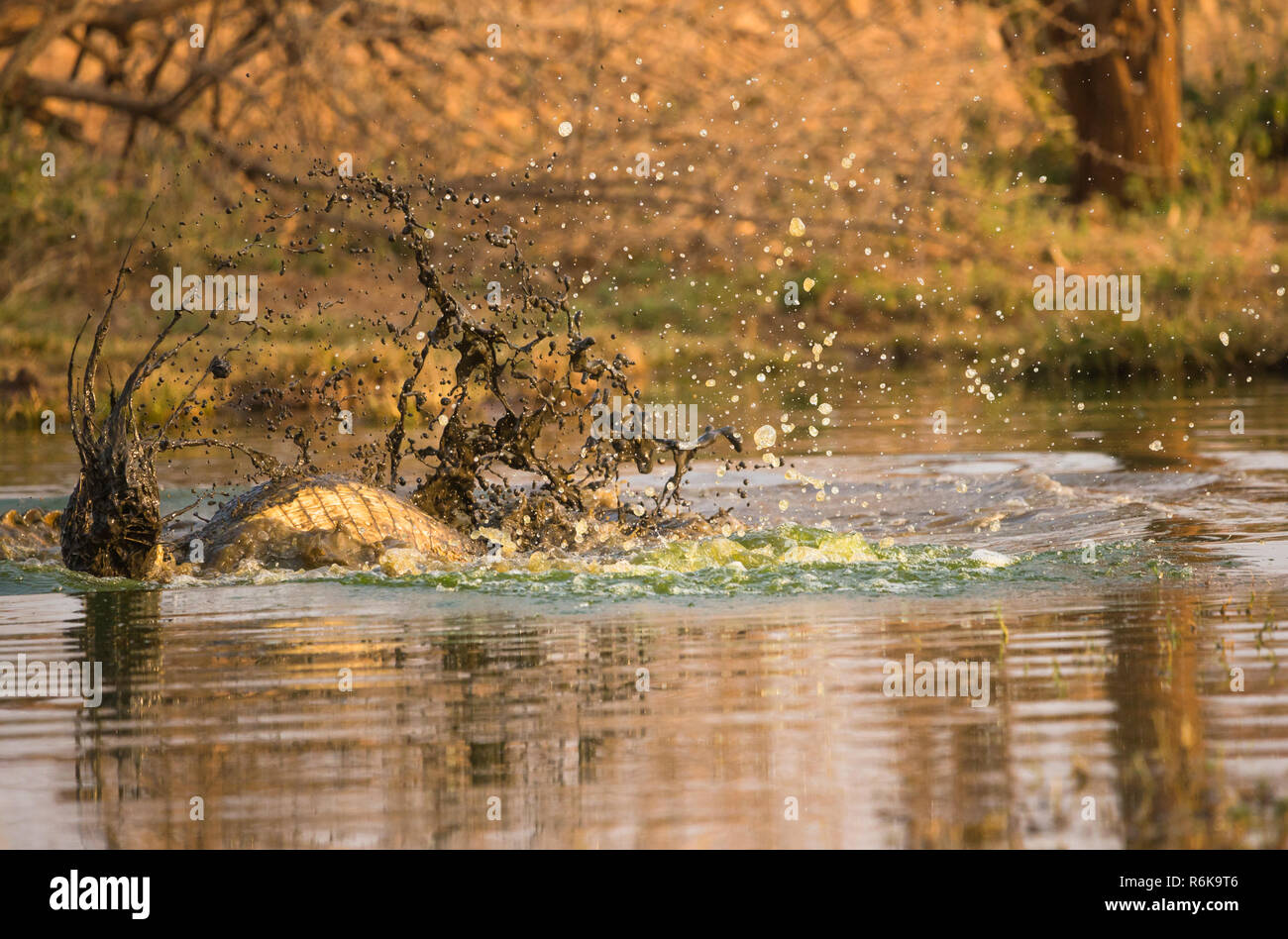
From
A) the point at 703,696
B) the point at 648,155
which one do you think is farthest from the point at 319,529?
the point at 648,155

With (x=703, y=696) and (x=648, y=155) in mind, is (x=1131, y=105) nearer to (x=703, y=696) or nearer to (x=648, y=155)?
(x=648, y=155)

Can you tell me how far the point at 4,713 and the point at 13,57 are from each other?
1541 centimetres

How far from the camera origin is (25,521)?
983cm

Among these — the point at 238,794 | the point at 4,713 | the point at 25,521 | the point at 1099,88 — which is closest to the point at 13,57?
the point at 25,521

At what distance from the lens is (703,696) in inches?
219

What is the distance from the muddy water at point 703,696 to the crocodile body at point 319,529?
220mm

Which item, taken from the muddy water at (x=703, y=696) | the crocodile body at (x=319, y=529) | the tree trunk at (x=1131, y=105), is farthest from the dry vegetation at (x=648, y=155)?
the muddy water at (x=703, y=696)

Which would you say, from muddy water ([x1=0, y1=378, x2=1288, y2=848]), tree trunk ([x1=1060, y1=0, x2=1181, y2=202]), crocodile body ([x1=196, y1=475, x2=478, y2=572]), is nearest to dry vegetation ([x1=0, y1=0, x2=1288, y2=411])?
tree trunk ([x1=1060, y1=0, x2=1181, y2=202])

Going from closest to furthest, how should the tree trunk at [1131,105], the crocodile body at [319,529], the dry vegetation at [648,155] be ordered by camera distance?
1. the crocodile body at [319,529]
2. the dry vegetation at [648,155]
3. the tree trunk at [1131,105]

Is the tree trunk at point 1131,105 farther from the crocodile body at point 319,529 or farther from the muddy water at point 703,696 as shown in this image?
the crocodile body at point 319,529

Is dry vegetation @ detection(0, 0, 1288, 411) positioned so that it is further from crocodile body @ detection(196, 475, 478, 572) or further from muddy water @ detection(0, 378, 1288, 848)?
muddy water @ detection(0, 378, 1288, 848)

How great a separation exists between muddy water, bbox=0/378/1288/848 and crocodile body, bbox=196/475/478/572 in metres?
0.22

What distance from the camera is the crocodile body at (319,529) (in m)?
8.70
